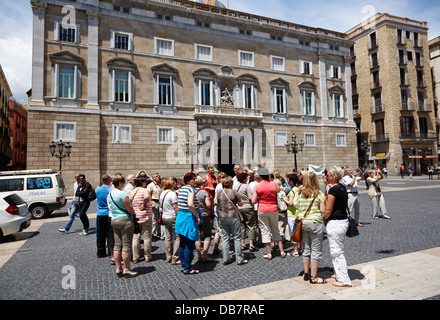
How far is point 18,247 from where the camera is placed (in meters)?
7.87

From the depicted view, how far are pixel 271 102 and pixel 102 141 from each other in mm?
18010

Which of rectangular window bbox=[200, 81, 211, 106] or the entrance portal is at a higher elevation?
rectangular window bbox=[200, 81, 211, 106]

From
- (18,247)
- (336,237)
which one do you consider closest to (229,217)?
(336,237)

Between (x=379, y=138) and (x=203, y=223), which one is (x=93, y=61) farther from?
(x=379, y=138)

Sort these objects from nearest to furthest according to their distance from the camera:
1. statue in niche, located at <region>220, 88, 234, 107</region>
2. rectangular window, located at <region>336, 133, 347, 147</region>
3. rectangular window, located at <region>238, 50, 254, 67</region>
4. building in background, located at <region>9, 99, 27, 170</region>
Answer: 1. statue in niche, located at <region>220, 88, 234, 107</region>
2. rectangular window, located at <region>238, 50, 254, 67</region>
3. rectangular window, located at <region>336, 133, 347, 147</region>
4. building in background, located at <region>9, 99, 27, 170</region>

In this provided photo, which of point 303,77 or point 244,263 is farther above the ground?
point 303,77

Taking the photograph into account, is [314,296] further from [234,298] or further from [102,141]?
[102,141]

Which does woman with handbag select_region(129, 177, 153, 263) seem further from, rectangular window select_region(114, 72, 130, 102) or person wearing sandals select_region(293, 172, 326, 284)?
rectangular window select_region(114, 72, 130, 102)

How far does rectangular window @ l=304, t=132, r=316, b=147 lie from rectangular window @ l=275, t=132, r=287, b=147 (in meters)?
2.89

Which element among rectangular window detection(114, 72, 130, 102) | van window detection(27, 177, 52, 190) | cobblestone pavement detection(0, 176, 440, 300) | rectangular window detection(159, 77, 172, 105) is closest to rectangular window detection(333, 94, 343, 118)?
rectangular window detection(159, 77, 172, 105)

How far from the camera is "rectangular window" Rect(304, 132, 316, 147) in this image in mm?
31375

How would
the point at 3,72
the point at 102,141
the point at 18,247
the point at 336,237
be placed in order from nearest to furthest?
1. the point at 336,237
2. the point at 18,247
3. the point at 102,141
4. the point at 3,72
